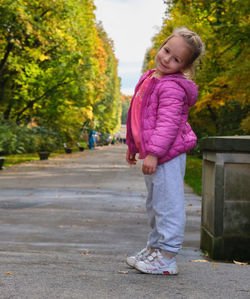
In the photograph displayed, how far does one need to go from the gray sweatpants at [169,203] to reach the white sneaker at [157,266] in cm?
8

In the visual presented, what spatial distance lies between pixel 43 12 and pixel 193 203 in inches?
691

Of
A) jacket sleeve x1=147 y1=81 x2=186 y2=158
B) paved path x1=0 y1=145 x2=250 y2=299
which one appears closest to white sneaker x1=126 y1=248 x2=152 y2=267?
paved path x1=0 y1=145 x2=250 y2=299

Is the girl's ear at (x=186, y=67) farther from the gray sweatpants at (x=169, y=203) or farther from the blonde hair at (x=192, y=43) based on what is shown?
the gray sweatpants at (x=169, y=203)

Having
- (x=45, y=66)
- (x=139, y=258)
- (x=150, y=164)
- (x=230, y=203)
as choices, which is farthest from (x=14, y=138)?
(x=150, y=164)

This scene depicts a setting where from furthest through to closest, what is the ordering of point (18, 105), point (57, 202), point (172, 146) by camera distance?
point (18, 105) < point (57, 202) < point (172, 146)

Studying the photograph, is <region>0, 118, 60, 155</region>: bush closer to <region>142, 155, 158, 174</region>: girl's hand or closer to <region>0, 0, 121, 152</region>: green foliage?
<region>0, 0, 121, 152</region>: green foliage

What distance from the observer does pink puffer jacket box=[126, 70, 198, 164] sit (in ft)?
11.3

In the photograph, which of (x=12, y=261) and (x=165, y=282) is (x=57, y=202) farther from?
(x=165, y=282)

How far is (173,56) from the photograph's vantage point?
354 centimetres

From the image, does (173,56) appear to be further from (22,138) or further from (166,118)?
(22,138)

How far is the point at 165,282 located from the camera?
128 inches

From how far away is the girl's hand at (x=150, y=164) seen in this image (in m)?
3.43

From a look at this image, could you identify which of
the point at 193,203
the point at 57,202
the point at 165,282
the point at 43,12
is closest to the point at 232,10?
the point at 193,203

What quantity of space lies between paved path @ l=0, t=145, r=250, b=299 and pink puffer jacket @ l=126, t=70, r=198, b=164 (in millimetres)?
886
